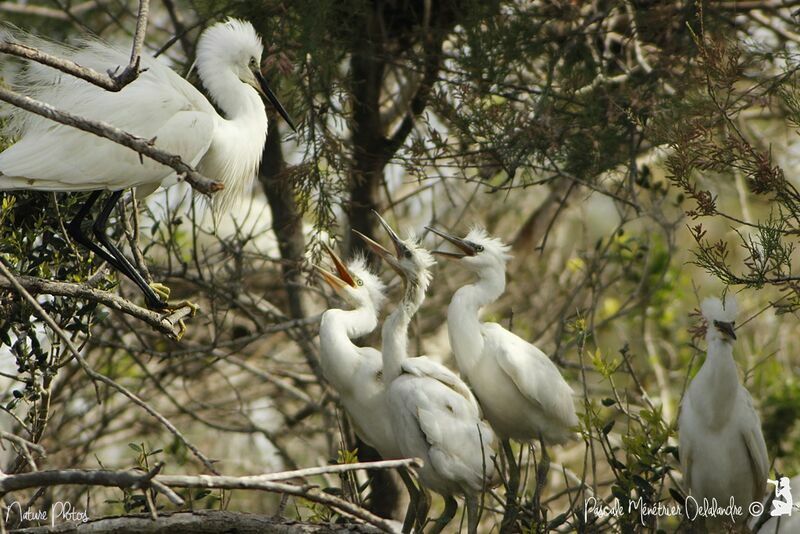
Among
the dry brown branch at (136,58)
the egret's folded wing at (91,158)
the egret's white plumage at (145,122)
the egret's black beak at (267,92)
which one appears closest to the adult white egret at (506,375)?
the egret's black beak at (267,92)

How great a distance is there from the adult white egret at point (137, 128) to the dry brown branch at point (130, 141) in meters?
1.09

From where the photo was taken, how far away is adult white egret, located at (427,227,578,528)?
3.74 m

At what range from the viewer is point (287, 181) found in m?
4.03

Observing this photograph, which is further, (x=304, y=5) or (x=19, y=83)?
(x=304, y=5)

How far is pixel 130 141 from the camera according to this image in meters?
1.78

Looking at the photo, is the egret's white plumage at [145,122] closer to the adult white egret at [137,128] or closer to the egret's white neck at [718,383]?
the adult white egret at [137,128]

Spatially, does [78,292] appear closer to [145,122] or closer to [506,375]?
[145,122]

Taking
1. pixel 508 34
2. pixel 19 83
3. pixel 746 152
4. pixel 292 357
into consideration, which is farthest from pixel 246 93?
pixel 292 357

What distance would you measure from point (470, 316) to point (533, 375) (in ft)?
1.26

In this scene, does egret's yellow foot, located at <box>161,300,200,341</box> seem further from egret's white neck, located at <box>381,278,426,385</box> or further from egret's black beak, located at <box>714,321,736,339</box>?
egret's black beak, located at <box>714,321,736,339</box>

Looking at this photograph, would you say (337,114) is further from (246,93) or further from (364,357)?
(364,357)

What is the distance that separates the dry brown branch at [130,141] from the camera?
1.68m

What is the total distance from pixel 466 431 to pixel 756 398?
266 centimetres

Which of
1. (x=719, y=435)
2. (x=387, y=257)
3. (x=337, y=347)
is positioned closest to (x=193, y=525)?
(x=337, y=347)
